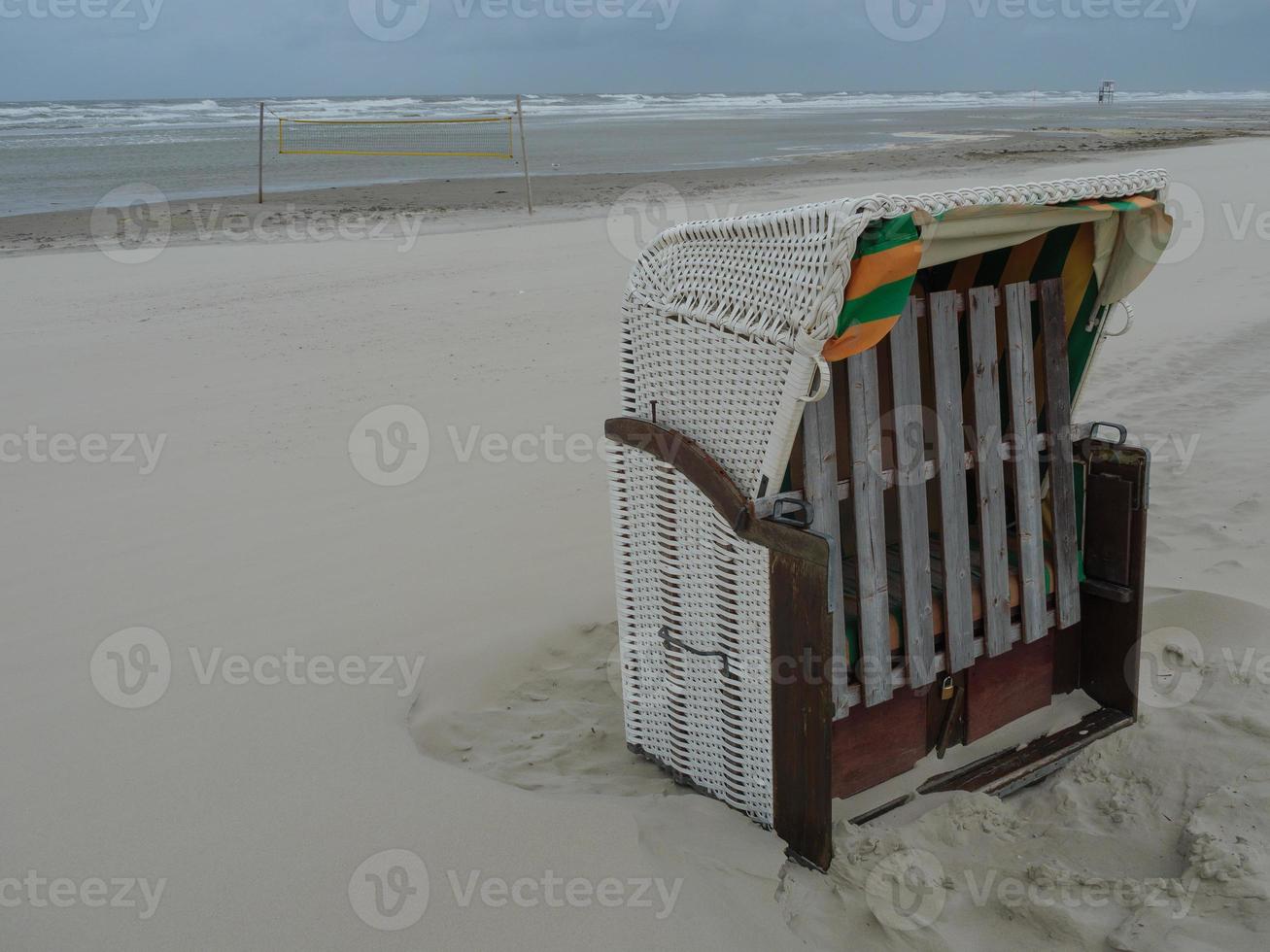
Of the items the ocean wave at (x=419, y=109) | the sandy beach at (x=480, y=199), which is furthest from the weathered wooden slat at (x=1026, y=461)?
the ocean wave at (x=419, y=109)

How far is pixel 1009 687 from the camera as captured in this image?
3.51 meters

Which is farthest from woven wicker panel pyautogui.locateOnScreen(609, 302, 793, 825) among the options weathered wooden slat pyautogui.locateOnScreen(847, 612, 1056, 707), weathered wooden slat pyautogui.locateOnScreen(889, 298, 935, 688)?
weathered wooden slat pyautogui.locateOnScreen(889, 298, 935, 688)

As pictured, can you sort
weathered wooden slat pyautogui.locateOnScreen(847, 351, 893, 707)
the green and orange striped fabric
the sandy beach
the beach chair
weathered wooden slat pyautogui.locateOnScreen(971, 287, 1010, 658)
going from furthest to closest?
the sandy beach → weathered wooden slat pyautogui.locateOnScreen(971, 287, 1010, 658) → weathered wooden slat pyautogui.locateOnScreen(847, 351, 893, 707) → the beach chair → the green and orange striped fabric

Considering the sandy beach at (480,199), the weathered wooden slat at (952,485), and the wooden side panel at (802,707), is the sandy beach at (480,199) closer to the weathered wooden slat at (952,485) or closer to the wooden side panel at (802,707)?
the weathered wooden slat at (952,485)

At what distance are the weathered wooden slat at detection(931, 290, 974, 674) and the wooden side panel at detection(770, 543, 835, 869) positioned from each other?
0.61 m

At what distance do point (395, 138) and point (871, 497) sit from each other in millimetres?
37679

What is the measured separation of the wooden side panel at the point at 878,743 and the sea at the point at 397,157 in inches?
805

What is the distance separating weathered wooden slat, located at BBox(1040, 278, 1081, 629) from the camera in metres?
3.26

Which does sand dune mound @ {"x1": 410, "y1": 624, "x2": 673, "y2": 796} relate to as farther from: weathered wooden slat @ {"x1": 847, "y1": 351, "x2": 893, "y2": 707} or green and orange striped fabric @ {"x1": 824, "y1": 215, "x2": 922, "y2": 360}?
green and orange striped fabric @ {"x1": 824, "y1": 215, "x2": 922, "y2": 360}

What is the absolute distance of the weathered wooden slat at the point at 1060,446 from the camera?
326 centimetres

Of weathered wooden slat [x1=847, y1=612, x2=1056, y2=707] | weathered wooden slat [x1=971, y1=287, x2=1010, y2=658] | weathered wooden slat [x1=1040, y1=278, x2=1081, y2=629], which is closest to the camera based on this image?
weathered wooden slat [x1=847, y1=612, x2=1056, y2=707]

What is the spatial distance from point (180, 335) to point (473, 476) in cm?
426

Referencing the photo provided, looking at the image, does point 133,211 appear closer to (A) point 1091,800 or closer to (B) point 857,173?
(B) point 857,173

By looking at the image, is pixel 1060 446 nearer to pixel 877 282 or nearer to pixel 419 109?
pixel 877 282
